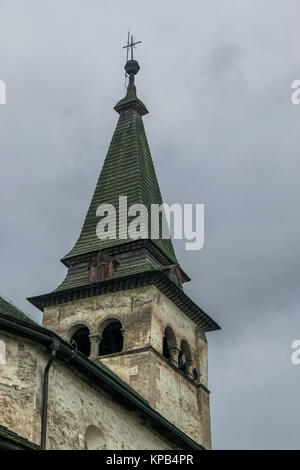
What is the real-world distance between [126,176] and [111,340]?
9.69 metres

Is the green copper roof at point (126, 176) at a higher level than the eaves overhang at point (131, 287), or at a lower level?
higher

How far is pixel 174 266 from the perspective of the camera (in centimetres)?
3909

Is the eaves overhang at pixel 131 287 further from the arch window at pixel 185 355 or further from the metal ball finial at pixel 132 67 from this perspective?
the metal ball finial at pixel 132 67

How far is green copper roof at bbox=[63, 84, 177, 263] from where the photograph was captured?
41.2m

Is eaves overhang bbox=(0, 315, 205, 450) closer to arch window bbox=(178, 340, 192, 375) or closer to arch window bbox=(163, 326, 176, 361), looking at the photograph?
arch window bbox=(163, 326, 176, 361)

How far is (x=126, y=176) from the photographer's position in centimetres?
4359

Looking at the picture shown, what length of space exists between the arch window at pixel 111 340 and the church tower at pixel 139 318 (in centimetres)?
4

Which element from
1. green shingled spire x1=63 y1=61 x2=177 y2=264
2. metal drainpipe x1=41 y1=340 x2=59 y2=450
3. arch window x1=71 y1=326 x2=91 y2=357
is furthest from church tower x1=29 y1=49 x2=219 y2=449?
metal drainpipe x1=41 y1=340 x2=59 y2=450

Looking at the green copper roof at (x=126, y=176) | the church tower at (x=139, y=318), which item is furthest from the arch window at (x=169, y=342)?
the green copper roof at (x=126, y=176)

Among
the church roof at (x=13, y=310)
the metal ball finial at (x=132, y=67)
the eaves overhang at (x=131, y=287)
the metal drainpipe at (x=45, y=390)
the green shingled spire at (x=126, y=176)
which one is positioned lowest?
the metal drainpipe at (x=45, y=390)

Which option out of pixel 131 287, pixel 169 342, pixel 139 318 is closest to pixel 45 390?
pixel 139 318

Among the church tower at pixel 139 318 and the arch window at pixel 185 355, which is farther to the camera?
the arch window at pixel 185 355

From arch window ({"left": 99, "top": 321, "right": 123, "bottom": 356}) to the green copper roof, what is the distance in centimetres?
422

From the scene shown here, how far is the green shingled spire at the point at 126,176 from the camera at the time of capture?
41.2m
